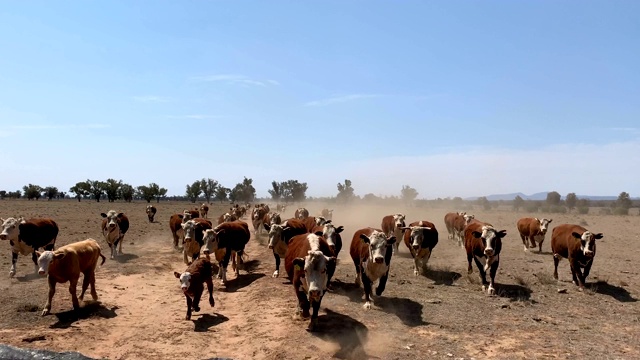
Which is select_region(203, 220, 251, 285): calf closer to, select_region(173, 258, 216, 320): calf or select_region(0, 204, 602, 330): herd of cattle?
select_region(0, 204, 602, 330): herd of cattle

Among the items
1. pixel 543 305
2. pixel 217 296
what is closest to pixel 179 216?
pixel 217 296

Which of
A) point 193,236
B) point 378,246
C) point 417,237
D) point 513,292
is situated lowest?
point 513,292

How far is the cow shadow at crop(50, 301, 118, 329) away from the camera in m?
10.1

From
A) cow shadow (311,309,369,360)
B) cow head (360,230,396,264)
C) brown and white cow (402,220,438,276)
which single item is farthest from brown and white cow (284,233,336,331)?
brown and white cow (402,220,438,276)

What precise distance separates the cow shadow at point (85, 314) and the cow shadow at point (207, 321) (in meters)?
2.33

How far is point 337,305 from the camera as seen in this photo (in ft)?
36.5

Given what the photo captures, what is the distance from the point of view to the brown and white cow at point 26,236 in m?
15.0

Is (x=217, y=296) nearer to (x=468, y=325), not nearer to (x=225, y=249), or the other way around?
(x=225, y=249)

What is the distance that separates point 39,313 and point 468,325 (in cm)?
1047

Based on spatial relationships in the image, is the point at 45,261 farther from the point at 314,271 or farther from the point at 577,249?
the point at 577,249

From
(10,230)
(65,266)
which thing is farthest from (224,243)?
(10,230)

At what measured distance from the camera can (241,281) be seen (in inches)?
582

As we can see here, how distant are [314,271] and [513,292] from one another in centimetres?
714

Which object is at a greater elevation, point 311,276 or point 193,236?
point 193,236
